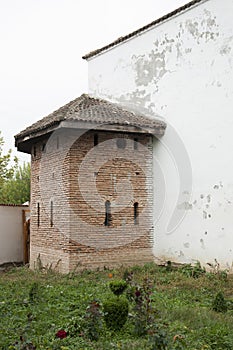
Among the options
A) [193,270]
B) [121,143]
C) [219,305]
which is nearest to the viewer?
[219,305]

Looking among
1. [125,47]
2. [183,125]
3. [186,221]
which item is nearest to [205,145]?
[183,125]

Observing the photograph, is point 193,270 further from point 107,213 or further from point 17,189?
point 17,189

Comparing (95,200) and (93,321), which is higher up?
(95,200)

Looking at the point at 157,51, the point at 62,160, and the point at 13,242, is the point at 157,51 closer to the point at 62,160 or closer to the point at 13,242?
the point at 62,160

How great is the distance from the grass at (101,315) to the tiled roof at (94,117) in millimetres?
3707

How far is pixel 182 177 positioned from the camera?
1193cm

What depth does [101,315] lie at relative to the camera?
5957mm

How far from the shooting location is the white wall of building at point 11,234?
623 inches

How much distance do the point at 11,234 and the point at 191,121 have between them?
7.61 metres

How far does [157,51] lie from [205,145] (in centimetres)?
321

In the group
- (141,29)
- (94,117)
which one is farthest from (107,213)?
(141,29)

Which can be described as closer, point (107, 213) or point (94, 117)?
point (94, 117)

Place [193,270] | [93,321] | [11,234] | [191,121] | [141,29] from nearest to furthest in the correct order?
1. [93,321]
2. [193,270]
3. [191,121]
4. [141,29]
5. [11,234]

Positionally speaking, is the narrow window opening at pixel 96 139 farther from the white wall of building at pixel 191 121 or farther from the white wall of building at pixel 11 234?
the white wall of building at pixel 11 234
